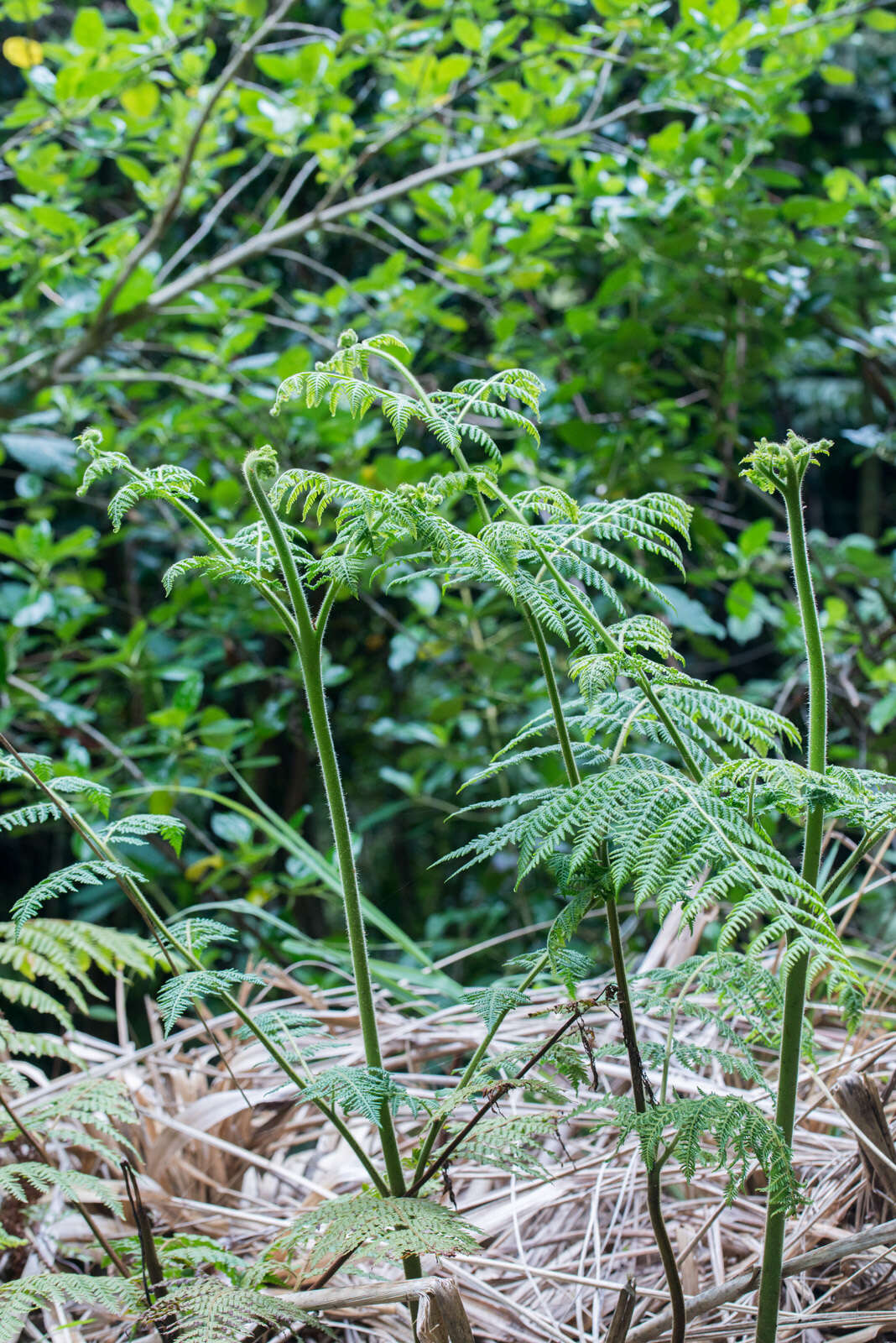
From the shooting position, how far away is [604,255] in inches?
68.4

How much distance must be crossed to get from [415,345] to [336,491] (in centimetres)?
133

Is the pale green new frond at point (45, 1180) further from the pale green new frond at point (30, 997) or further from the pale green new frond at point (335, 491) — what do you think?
the pale green new frond at point (335, 491)

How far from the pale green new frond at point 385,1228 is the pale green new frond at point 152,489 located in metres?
0.36

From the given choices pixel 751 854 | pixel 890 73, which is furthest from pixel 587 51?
pixel 890 73

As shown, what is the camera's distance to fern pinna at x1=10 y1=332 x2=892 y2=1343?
44 cm

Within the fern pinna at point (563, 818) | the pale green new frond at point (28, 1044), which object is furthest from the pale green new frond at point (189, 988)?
the pale green new frond at point (28, 1044)

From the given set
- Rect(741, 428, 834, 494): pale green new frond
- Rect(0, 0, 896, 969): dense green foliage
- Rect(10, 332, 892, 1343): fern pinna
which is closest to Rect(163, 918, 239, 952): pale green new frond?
Rect(10, 332, 892, 1343): fern pinna

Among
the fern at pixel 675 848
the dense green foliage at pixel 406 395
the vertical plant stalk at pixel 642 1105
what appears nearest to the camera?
the fern at pixel 675 848

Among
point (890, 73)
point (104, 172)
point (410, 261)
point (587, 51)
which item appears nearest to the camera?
point (587, 51)

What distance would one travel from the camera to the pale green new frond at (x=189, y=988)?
1.52ft

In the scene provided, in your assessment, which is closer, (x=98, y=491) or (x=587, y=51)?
(x=587, y=51)

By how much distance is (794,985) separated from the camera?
480mm

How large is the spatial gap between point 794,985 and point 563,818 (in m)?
0.15

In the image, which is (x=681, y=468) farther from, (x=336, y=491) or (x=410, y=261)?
(x=336, y=491)
